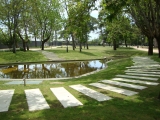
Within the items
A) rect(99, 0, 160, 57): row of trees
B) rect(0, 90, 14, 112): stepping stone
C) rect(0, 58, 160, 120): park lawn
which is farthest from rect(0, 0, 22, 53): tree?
rect(0, 58, 160, 120): park lawn

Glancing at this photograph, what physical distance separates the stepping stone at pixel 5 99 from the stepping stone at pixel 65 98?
1.88m

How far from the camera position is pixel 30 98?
6.89m

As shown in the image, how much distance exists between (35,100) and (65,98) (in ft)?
3.89

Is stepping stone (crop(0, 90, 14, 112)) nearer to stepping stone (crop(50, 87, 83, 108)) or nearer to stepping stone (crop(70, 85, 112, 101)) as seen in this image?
stepping stone (crop(50, 87, 83, 108))

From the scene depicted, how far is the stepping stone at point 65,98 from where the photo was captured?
618 cm

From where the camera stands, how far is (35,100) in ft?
21.7

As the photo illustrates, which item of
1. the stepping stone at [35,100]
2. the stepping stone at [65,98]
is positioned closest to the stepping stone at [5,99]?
the stepping stone at [35,100]

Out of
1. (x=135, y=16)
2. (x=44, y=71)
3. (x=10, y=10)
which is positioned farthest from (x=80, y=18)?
(x=10, y=10)

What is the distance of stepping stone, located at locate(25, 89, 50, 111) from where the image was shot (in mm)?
5867

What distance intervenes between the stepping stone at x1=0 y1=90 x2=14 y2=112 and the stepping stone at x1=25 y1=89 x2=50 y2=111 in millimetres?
709

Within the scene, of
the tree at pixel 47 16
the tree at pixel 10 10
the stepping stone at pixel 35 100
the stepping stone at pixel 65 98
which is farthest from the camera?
the tree at pixel 47 16

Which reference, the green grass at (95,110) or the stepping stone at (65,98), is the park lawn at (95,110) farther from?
the stepping stone at (65,98)

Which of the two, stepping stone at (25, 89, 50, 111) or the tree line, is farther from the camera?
the tree line

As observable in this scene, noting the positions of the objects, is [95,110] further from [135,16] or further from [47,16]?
[47,16]
